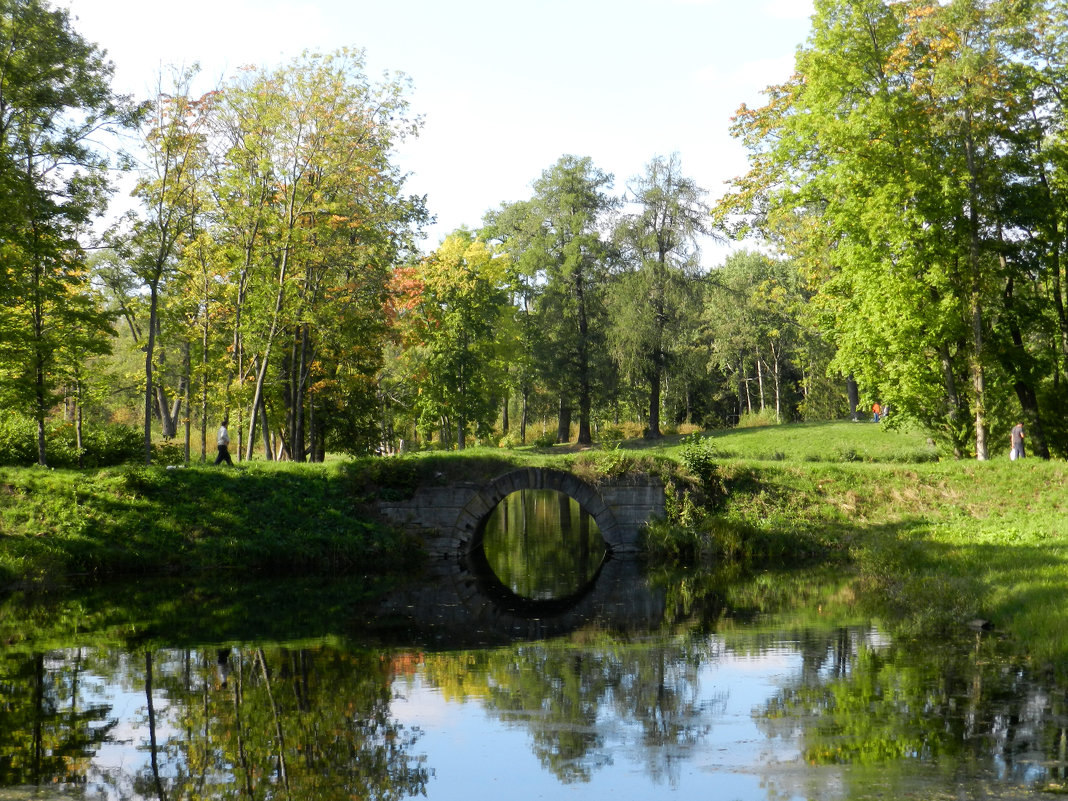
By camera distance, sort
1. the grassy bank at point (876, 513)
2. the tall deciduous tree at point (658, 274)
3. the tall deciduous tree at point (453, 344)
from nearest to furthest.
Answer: the grassy bank at point (876, 513), the tall deciduous tree at point (453, 344), the tall deciduous tree at point (658, 274)

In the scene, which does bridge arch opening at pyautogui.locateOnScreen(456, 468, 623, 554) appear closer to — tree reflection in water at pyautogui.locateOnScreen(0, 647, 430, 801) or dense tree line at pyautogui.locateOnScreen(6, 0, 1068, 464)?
dense tree line at pyautogui.locateOnScreen(6, 0, 1068, 464)

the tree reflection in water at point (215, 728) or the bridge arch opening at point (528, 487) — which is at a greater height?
the bridge arch opening at point (528, 487)

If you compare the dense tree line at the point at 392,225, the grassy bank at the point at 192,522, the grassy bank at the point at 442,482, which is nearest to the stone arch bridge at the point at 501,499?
the grassy bank at the point at 442,482

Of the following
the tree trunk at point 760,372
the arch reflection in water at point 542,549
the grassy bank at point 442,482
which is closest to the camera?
the arch reflection in water at point 542,549

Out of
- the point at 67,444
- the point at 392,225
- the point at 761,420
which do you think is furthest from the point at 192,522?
the point at 761,420

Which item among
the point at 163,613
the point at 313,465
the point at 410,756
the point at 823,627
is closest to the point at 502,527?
the point at 313,465

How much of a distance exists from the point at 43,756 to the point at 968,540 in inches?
721

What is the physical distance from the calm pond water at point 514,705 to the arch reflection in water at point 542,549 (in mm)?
3851

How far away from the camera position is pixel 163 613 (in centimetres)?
1817

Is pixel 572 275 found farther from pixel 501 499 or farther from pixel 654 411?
pixel 501 499

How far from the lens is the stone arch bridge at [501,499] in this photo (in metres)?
25.8

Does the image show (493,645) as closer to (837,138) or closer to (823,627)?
(823,627)

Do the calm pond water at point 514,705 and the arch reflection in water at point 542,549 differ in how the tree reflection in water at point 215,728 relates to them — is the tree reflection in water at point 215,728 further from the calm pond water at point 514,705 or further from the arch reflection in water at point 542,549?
the arch reflection in water at point 542,549

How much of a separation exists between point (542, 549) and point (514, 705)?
59.8 feet
